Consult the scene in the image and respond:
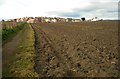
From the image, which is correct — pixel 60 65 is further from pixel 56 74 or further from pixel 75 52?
pixel 75 52

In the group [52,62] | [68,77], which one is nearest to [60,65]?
[52,62]

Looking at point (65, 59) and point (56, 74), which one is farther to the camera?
point (65, 59)

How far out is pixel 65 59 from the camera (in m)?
13.8

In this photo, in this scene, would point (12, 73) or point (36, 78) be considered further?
point (12, 73)

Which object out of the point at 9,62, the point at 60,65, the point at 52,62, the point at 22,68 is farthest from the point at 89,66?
the point at 9,62

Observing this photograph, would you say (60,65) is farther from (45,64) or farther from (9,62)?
(9,62)

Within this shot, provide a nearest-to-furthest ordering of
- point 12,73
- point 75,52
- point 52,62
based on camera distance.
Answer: point 12,73 < point 52,62 < point 75,52

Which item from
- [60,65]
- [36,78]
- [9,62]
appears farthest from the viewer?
[9,62]

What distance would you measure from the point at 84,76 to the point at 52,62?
3.23 meters

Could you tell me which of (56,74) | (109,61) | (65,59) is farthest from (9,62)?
(109,61)

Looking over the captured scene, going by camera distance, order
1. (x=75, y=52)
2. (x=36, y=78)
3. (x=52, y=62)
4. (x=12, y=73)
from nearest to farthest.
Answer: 1. (x=36, y=78)
2. (x=12, y=73)
3. (x=52, y=62)
4. (x=75, y=52)

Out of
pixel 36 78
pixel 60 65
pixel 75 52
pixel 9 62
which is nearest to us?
pixel 36 78

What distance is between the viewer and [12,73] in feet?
37.8

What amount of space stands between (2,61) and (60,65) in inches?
146
